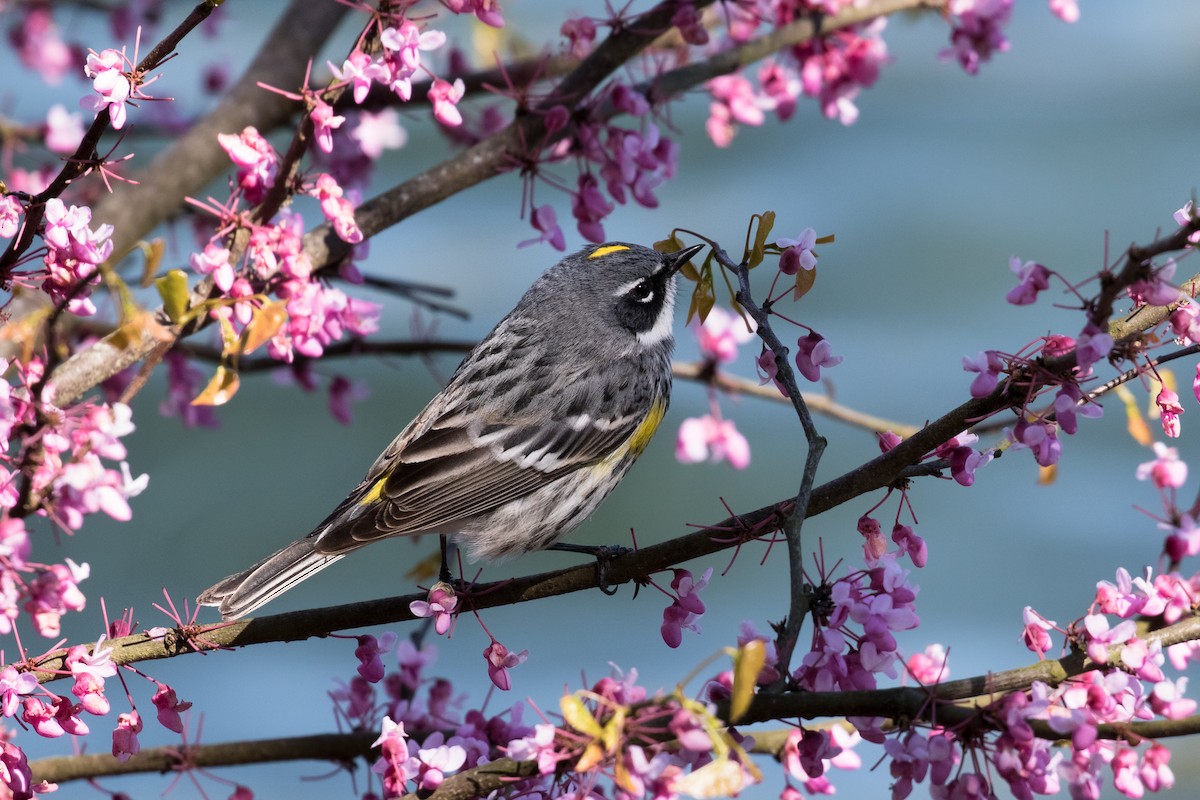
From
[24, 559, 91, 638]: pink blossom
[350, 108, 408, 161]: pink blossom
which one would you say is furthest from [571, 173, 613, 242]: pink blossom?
[24, 559, 91, 638]: pink blossom

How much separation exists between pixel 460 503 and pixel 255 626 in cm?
95

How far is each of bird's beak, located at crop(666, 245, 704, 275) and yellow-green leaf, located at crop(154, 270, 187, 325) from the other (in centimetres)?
131

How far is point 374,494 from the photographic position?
2.68m

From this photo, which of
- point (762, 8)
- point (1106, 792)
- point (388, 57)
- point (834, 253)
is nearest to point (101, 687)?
point (388, 57)

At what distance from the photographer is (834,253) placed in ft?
16.4

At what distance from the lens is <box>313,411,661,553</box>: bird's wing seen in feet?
8.43

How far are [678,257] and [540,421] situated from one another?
50 centimetres

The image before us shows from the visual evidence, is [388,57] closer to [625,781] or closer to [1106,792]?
[625,781]

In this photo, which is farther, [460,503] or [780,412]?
[780,412]

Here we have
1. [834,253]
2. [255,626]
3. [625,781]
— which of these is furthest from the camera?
[834,253]

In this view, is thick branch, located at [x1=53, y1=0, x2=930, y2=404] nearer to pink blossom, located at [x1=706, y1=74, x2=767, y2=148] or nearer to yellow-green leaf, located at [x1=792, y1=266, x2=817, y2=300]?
pink blossom, located at [x1=706, y1=74, x2=767, y2=148]

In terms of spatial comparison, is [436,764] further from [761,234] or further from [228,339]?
[761,234]

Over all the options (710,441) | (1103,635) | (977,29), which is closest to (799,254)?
(1103,635)

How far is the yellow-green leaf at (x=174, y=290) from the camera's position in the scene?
1382mm
